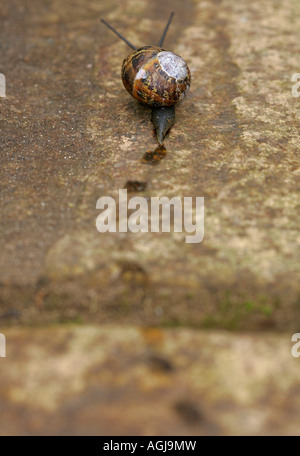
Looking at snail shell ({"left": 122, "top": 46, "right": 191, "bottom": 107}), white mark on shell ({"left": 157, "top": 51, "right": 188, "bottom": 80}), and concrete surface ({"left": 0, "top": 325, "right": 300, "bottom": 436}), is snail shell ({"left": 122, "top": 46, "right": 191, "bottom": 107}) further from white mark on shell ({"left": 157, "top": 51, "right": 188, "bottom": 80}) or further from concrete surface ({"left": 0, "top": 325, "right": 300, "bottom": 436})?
concrete surface ({"left": 0, "top": 325, "right": 300, "bottom": 436})

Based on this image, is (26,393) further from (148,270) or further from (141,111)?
(141,111)

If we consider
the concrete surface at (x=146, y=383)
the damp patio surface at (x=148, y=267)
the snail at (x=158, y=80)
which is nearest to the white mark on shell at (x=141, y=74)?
the snail at (x=158, y=80)

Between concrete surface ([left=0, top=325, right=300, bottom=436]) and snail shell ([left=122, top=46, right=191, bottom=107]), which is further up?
snail shell ([left=122, top=46, right=191, bottom=107])

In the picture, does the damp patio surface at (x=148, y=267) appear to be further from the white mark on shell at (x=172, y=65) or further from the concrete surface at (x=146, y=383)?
the white mark on shell at (x=172, y=65)

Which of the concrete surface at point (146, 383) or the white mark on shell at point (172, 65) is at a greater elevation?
the white mark on shell at point (172, 65)

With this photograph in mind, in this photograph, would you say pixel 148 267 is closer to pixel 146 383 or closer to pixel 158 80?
pixel 146 383

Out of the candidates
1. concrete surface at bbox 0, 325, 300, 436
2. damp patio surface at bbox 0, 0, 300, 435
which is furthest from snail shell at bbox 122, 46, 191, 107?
concrete surface at bbox 0, 325, 300, 436

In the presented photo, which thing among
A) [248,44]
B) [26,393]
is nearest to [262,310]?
[26,393]
